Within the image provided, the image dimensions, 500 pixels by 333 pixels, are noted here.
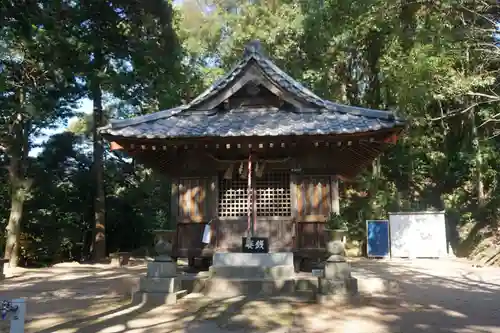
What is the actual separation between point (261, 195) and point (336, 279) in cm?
295

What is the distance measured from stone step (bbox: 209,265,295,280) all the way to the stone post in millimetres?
824

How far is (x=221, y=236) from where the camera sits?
9.58 metres

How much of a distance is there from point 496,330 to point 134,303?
6.02 metres

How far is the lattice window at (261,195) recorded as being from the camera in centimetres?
971

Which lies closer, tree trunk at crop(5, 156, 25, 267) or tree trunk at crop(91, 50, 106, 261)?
tree trunk at crop(5, 156, 25, 267)

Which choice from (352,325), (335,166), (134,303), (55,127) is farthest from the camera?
(55,127)

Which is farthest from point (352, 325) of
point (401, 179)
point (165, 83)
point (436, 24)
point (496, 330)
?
point (401, 179)

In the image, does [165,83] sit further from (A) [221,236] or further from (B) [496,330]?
(B) [496,330]

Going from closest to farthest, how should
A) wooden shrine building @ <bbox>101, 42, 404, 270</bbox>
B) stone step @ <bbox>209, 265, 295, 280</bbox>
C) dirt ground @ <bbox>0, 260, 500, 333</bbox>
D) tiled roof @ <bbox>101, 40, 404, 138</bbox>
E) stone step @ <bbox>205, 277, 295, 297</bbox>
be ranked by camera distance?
dirt ground @ <bbox>0, 260, 500, 333</bbox> → stone step @ <bbox>205, 277, 295, 297</bbox> → stone step @ <bbox>209, 265, 295, 280</bbox> → tiled roof @ <bbox>101, 40, 404, 138</bbox> → wooden shrine building @ <bbox>101, 42, 404, 270</bbox>

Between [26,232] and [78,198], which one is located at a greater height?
[78,198]

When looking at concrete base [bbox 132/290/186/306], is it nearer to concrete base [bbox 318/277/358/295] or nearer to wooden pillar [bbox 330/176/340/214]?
concrete base [bbox 318/277/358/295]

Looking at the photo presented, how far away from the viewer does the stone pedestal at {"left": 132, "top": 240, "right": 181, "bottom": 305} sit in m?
7.57

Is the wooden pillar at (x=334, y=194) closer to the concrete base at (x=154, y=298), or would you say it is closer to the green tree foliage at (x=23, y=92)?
the concrete base at (x=154, y=298)

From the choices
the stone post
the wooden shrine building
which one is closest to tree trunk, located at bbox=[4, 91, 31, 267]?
the wooden shrine building
